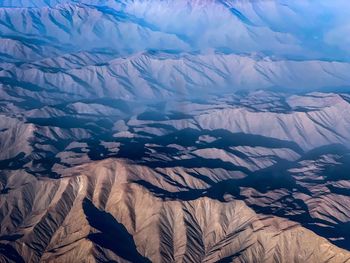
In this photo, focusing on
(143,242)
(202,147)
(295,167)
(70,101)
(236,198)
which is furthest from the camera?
(70,101)

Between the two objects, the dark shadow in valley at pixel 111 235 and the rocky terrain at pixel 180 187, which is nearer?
the dark shadow in valley at pixel 111 235

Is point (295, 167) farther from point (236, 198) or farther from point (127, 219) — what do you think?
point (127, 219)

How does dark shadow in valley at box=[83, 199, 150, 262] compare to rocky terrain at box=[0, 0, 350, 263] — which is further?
rocky terrain at box=[0, 0, 350, 263]

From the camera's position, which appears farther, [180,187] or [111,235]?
[180,187]

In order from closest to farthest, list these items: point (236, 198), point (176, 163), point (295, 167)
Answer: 1. point (236, 198)
2. point (176, 163)
3. point (295, 167)

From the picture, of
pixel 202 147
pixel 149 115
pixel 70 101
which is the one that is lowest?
pixel 70 101

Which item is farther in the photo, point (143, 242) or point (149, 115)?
point (149, 115)

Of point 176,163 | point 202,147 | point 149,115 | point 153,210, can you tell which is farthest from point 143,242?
point 149,115

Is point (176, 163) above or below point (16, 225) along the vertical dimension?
above

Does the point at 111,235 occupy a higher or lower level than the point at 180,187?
lower

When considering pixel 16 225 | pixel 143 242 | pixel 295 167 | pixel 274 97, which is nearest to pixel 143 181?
pixel 143 242
